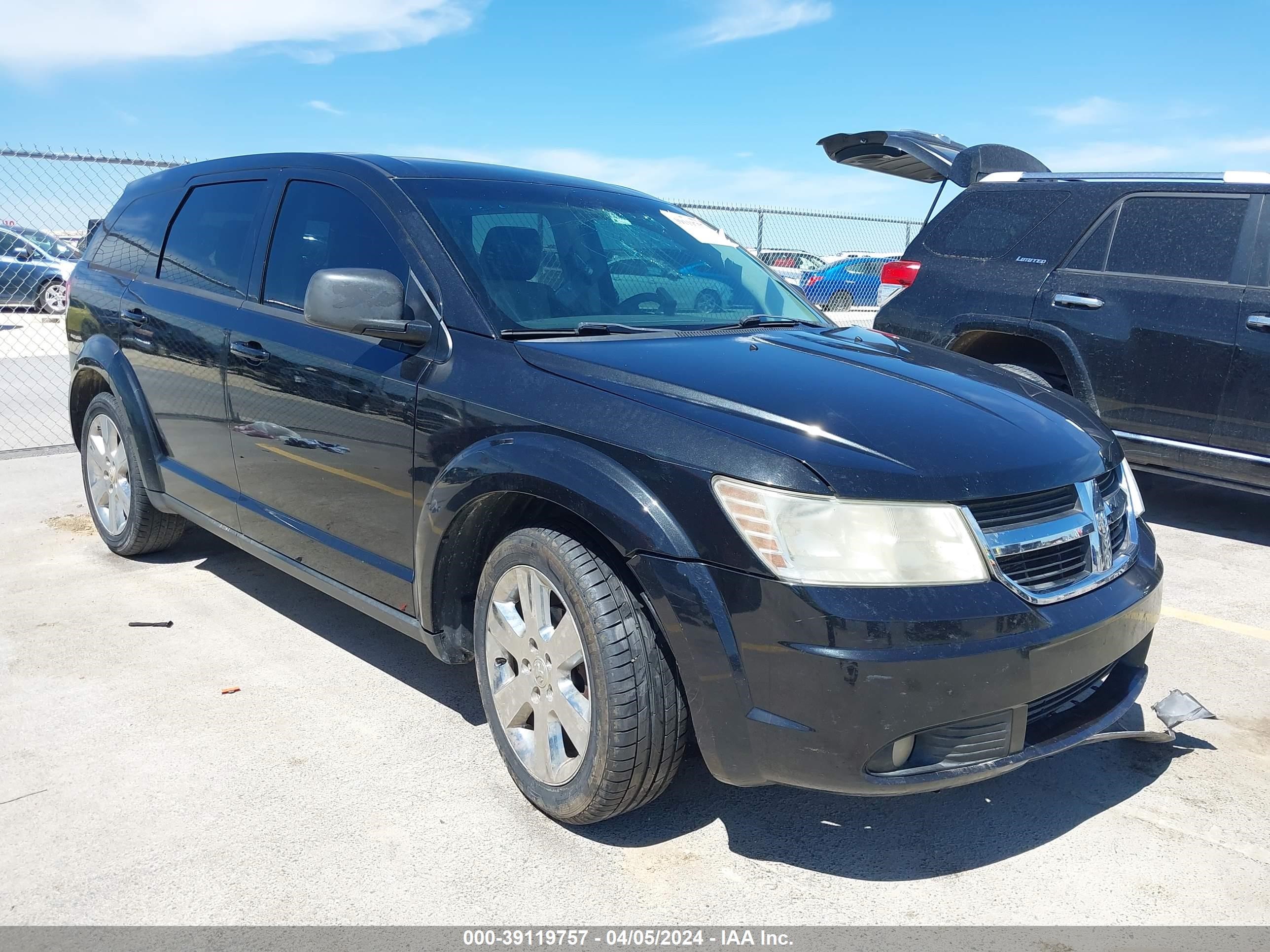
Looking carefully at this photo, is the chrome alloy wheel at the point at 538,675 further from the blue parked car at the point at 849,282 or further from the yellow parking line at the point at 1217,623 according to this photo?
the blue parked car at the point at 849,282

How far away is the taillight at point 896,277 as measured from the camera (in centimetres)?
639

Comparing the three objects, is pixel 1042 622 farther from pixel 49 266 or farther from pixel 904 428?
pixel 49 266

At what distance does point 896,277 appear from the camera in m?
6.52

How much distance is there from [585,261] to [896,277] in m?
3.57

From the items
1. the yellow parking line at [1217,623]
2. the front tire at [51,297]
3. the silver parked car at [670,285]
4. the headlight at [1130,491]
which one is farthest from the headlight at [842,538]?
the front tire at [51,297]

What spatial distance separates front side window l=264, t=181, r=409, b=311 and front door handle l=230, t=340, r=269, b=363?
171 millimetres

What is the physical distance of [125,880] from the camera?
256 cm

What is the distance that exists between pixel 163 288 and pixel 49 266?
15947 mm

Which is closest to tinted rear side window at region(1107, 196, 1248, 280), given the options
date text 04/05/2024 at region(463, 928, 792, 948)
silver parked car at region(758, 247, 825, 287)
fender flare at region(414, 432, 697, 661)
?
fender flare at region(414, 432, 697, 661)

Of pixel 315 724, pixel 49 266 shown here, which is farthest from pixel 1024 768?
pixel 49 266

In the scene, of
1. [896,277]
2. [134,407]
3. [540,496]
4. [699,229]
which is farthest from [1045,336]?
[134,407]

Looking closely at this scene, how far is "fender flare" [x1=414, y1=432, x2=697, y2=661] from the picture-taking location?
2.42 meters

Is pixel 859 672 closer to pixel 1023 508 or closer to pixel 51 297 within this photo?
pixel 1023 508

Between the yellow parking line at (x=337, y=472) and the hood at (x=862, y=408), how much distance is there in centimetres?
62
